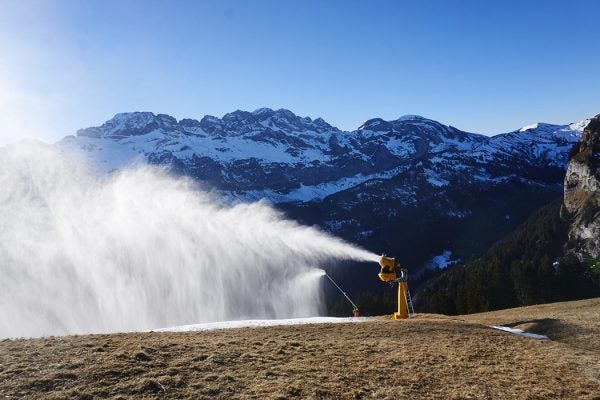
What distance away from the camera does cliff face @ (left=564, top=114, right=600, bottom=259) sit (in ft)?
527

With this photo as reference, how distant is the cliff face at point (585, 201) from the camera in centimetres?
16075

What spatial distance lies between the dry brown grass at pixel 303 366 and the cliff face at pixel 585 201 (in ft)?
511

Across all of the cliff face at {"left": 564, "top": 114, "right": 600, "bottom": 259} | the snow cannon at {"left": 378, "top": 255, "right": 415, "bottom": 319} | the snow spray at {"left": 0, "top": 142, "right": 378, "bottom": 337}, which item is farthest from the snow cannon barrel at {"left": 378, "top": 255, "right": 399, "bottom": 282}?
the cliff face at {"left": 564, "top": 114, "right": 600, "bottom": 259}

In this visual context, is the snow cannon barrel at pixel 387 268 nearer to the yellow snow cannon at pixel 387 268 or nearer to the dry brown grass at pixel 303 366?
Result: the yellow snow cannon at pixel 387 268

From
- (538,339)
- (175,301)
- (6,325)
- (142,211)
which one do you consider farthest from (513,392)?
(142,211)

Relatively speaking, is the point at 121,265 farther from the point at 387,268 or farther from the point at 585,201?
the point at 585,201

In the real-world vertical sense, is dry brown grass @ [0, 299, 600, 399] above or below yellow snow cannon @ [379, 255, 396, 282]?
below

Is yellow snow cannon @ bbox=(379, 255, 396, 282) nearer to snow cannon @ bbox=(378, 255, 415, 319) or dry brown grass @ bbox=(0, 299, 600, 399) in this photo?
snow cannon @ bbox=(378, 255, 415, 319)

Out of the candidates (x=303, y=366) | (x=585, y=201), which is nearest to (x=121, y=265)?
(x=303, y=366)

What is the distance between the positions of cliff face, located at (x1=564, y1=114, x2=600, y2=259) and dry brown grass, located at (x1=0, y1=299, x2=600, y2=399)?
156 meters

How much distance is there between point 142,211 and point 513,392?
487 ft

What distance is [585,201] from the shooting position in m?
182

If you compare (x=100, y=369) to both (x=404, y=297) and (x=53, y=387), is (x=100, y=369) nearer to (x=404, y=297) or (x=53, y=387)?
(x=53, y=387)

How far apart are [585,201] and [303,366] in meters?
198
